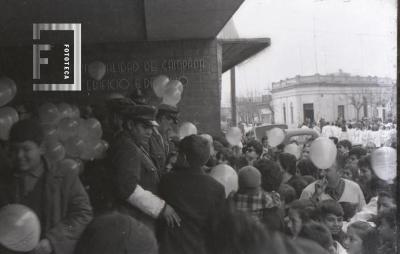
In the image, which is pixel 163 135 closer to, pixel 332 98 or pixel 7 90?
pixel 7 90

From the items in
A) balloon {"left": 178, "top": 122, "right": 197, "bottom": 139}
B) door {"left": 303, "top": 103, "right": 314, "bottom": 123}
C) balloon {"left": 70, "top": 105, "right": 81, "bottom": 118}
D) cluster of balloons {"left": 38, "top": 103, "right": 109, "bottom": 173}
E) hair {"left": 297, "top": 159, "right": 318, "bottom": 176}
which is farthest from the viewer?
door {"left": 303, "top": 103, "right": 314, "bottom": 123}

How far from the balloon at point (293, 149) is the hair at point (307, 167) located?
0.06 metres

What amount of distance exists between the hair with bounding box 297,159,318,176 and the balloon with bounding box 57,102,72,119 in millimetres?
1578

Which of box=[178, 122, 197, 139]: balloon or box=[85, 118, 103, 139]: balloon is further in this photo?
box=[178, 122, 197, 139]: balloon

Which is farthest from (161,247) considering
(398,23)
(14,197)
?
(398,23)

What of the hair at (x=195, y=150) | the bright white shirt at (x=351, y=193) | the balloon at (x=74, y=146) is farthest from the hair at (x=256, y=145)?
the balloon at (x=74, y=146)

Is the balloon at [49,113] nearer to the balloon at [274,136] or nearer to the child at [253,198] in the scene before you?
the child at [253,198]

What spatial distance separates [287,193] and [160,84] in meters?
1.10

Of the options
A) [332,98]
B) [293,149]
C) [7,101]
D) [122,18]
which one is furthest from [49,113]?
[332,98]

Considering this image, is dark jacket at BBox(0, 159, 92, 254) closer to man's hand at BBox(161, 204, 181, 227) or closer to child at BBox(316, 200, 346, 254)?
man's hand at BBox(161, 204, 181, 227)

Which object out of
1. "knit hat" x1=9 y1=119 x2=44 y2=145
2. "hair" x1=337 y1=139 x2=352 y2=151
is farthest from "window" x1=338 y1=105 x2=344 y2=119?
"knit hat" x1=9 y1=119 x2=44 y2=145

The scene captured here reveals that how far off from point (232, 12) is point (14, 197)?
1.83m

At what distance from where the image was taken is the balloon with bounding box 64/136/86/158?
2.80 m

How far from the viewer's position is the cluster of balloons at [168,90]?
309 cm
